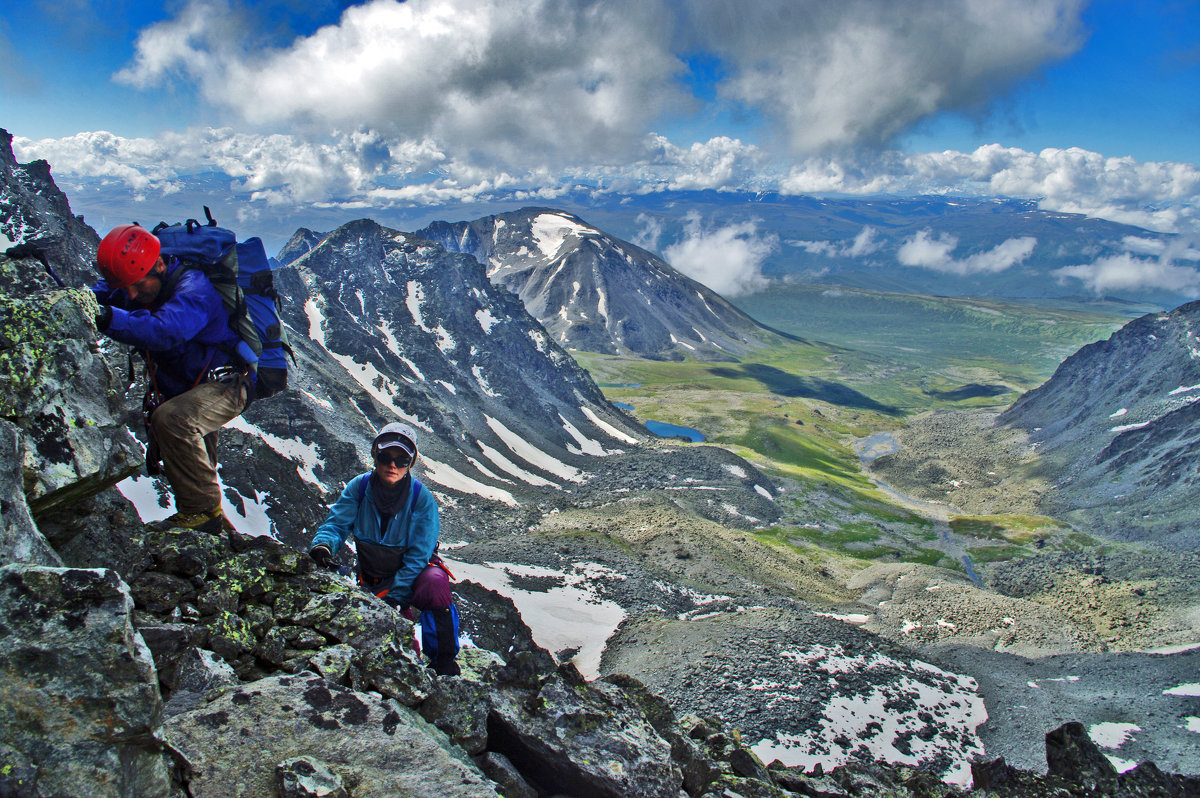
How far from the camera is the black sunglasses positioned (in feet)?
34.0

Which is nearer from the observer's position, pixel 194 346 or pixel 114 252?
pixel 114 252

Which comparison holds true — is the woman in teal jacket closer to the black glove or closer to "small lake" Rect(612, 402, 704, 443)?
the black glove

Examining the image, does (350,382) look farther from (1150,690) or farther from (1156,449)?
(1156,449)

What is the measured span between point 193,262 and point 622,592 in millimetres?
46906

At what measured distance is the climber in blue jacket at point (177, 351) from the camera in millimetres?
9008

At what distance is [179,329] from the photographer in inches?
358

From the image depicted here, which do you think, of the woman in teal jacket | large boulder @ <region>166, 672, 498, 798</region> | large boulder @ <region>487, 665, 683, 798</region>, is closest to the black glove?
the woman in teal jacket

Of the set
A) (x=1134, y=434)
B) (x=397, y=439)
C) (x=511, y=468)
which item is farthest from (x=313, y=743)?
(x=1134, y=434)

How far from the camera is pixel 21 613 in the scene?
5168mm

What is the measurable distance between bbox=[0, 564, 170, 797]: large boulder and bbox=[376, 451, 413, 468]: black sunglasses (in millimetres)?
4827

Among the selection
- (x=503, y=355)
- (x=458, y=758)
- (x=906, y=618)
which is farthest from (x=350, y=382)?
(x=458, y=758)

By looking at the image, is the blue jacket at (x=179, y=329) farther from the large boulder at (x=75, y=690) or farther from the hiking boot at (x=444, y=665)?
the hiking boot at (x=444, y=665)

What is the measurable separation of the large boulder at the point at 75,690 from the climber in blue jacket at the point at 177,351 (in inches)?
180

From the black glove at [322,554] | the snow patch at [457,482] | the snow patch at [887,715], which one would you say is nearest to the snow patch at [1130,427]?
the snow patch at [887,715]
